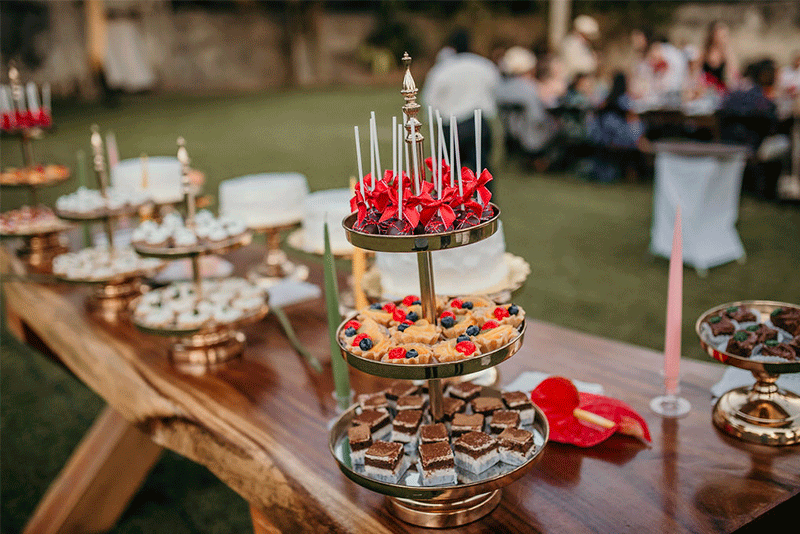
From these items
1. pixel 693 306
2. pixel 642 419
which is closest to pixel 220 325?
pixel 642 419

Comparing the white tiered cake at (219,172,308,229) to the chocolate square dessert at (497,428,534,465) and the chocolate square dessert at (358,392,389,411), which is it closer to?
the chocolate square dessert at (358,392,389,411)

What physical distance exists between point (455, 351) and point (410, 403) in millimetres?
206

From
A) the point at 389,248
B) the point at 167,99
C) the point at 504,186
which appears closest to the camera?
the point at 389,248

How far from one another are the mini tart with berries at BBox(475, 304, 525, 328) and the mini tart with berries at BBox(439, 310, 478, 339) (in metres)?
0.01

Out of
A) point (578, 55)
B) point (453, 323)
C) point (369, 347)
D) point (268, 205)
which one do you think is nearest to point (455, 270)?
point (453, 323)

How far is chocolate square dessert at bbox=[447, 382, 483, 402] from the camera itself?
3.67ft

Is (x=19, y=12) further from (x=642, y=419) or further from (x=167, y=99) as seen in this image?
(x=642, y=419)

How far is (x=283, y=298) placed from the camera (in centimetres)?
197

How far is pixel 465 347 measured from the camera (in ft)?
3.02

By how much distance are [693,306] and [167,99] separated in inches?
500

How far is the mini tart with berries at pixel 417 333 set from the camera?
0.96 m

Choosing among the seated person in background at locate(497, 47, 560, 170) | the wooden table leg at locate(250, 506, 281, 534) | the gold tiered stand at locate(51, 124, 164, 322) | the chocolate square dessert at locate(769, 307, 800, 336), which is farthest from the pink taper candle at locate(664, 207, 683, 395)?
the seated person in background at locate(497, 47, 560, 170)

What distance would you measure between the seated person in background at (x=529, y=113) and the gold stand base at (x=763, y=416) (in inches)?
227

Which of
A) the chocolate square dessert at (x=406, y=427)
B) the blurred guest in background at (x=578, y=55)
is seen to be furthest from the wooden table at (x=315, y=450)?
the blurred guest in background at (x=578, y=55)
